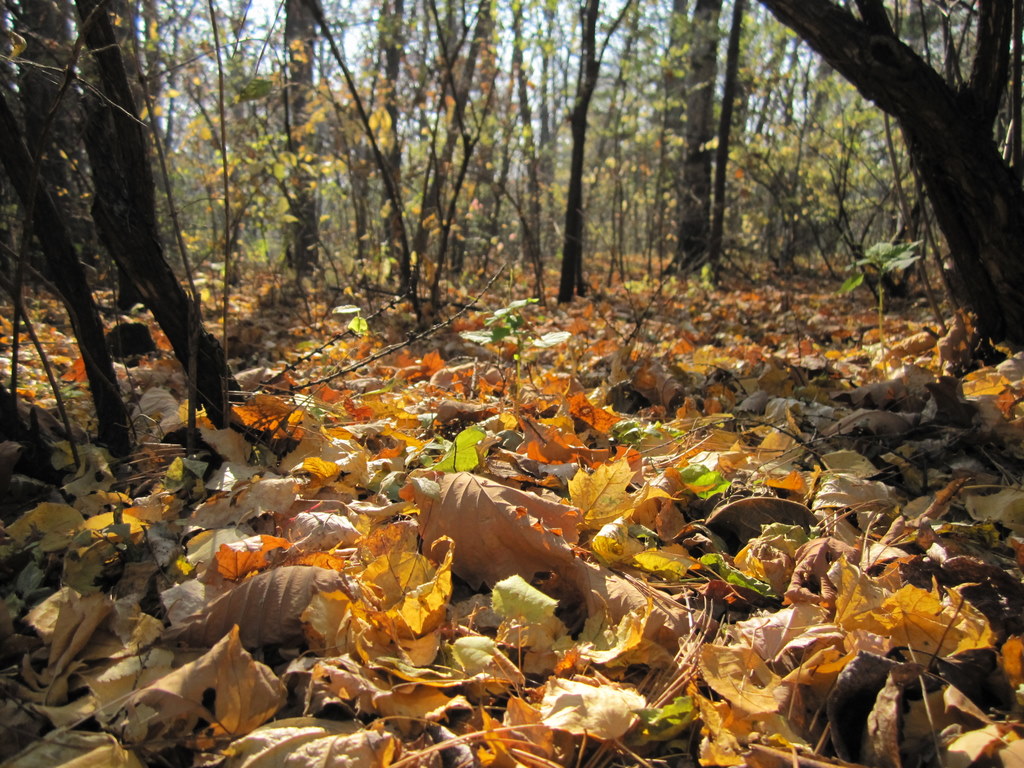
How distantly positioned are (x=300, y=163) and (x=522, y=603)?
648 centimetres

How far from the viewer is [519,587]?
43.3 inches

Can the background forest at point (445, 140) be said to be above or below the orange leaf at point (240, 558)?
above

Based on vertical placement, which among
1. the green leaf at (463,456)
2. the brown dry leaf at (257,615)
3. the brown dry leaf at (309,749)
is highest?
the green leaf at (463,456)

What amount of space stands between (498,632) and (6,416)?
1.32 metres

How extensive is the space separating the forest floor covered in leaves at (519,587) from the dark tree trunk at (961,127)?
16.1 inches

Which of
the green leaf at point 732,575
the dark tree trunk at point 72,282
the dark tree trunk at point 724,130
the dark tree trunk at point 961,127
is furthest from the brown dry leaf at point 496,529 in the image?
the dark tree trunk at point 724,130

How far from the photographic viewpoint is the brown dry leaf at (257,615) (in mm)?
1058

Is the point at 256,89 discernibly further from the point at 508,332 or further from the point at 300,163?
the point at 300,163

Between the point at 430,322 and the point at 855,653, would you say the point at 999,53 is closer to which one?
the point at 855,653

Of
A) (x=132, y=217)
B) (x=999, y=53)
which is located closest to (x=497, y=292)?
(x=999, y=53)

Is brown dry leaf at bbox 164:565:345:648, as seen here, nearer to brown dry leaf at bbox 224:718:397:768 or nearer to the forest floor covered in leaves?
the forest floor covered in leaves

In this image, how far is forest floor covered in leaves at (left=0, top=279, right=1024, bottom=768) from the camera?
0.89 m

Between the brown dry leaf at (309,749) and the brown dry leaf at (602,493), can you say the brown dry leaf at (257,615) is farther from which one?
the brown dry leaf at (602,493)

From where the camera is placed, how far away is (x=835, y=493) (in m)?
1.51
